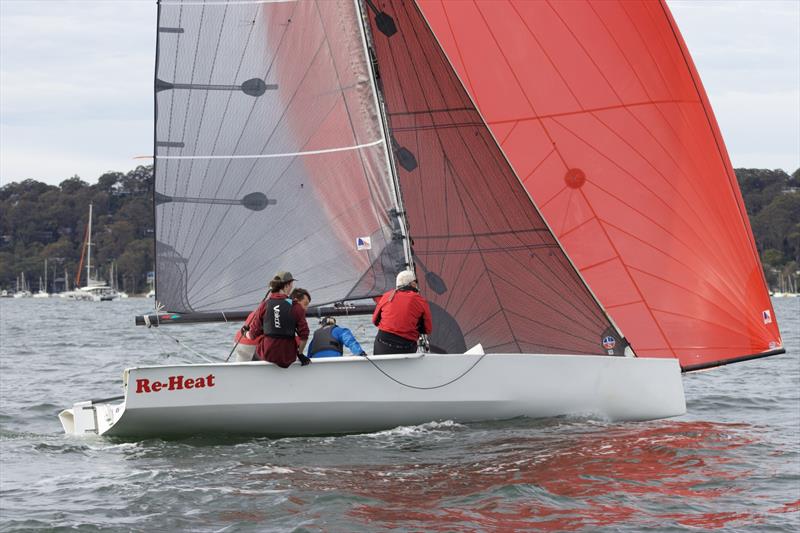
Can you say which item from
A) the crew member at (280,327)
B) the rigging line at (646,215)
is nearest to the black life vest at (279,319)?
the crew member at (280,327)

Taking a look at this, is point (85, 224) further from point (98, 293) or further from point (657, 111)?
point (657, 111)

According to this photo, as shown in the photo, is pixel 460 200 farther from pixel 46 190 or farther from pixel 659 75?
pixel 46 190

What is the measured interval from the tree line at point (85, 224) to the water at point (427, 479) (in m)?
83.0

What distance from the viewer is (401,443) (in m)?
7.71

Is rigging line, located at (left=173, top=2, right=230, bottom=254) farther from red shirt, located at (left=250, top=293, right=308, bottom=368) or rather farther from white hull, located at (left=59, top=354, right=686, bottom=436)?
white hull, located at (left=59, top=354, right=686, bottom=436)

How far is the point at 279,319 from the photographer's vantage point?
303 inches

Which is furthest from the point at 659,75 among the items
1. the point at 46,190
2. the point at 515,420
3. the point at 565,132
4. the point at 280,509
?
the point at 46,190

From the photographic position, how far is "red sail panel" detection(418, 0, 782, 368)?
30.3 feet

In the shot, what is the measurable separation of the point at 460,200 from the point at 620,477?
277 centimetres

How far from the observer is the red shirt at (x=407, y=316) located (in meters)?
8.06

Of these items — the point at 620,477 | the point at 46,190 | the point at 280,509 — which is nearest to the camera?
the point at 280,509

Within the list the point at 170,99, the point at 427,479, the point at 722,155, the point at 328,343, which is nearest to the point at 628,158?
the point at 722,155

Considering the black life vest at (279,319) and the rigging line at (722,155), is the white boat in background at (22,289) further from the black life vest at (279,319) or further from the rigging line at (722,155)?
the black life vest at (279,319)

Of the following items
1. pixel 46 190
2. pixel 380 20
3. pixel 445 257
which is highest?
pixel 46 190
